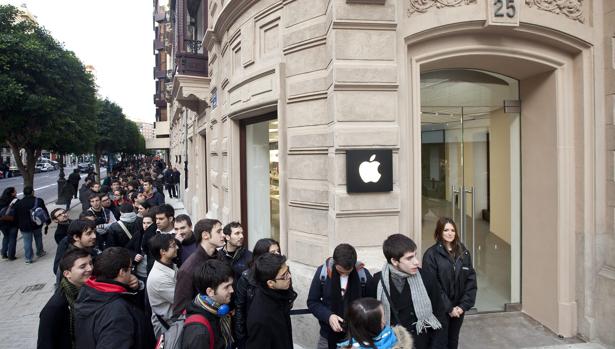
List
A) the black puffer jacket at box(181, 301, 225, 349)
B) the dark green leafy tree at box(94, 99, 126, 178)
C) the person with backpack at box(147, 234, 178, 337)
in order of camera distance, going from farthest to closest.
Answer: the dark green leafy tree at box(94, 99, 126, 178) → the person with backpack at box(147, 234, 178, 337) → the black puffer jacket at box(181, 301, 225, 349)

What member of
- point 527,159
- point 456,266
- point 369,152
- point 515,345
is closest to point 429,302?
point 456,266

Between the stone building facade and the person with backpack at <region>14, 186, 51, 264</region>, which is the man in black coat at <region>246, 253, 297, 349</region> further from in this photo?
the person with backpack at <region>14, 186, 51, 264</region>

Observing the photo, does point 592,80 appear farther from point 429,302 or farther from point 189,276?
point 189,276

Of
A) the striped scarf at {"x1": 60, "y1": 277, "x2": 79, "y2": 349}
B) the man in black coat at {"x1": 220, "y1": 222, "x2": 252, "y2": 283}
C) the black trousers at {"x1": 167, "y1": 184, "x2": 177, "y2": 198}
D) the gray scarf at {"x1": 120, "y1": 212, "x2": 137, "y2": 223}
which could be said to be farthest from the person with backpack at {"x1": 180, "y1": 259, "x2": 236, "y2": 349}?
the black trousers at {"x1": 167, "y1": 184, "x2": 177, "y2": 198}

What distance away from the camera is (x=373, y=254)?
4.80 metres

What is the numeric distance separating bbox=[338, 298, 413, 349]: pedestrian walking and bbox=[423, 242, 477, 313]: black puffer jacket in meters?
1.85

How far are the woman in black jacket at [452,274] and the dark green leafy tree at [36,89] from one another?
13570 mm

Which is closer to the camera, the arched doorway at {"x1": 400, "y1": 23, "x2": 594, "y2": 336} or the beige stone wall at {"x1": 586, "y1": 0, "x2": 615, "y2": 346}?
the beige stone wall at {"x1": 586, "y1": 0, "x2": 615, "y2": 346}

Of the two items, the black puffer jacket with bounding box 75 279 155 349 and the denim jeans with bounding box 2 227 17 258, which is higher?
the black puffer jacket with bounding box 75 279 155 349

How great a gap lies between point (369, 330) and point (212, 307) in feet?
3.48

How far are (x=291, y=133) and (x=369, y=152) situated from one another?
1316mm

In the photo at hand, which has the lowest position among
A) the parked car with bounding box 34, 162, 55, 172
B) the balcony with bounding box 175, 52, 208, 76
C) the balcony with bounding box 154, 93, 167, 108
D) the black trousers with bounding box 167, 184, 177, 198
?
the black trousers with bounding box 167, 184, 177, 198

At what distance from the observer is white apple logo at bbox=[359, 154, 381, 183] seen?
471cm

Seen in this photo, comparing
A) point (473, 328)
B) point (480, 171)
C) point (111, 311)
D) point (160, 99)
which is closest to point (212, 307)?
point (111, 311)
